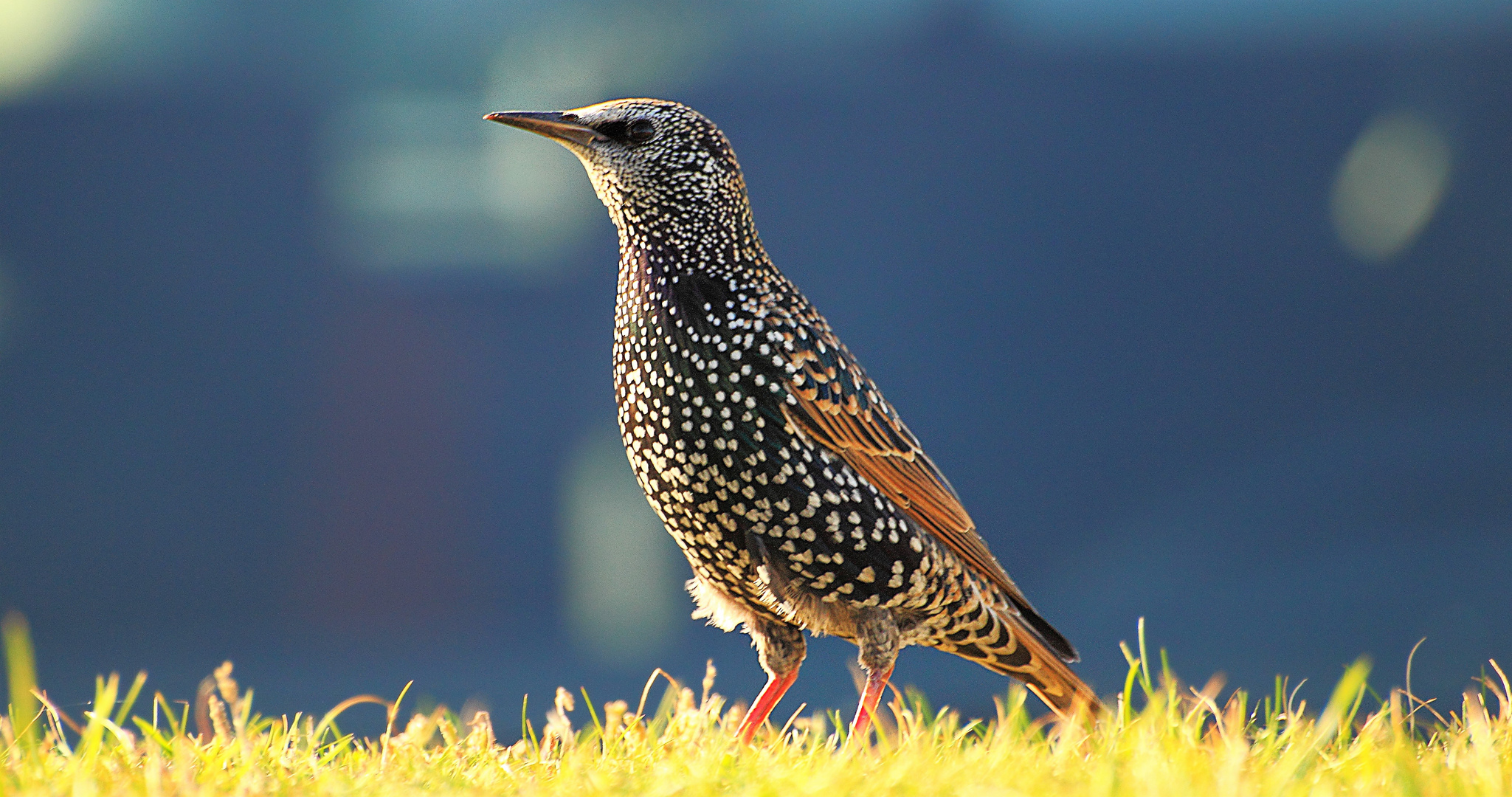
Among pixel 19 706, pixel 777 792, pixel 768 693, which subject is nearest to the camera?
pixel 777 792

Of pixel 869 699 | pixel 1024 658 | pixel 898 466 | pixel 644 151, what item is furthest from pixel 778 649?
pixel 644 151

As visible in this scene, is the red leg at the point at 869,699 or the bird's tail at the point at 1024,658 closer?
the red leg at the point at 869,699

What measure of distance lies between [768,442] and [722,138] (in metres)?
0.87

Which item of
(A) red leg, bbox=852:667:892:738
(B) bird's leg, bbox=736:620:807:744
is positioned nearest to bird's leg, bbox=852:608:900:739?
(A) red leg, bbox=852:667:892:738

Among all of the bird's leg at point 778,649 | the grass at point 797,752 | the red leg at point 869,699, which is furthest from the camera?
the bird's leg at point 778,649

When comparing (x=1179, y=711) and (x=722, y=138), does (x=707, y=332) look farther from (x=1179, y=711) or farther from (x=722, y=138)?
(x=1179, y=711)

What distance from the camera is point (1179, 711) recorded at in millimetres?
3055

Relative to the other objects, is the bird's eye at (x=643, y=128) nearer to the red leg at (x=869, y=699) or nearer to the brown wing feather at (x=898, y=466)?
the brown wing feather at (x=898, y=466)

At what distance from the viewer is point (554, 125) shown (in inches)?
128

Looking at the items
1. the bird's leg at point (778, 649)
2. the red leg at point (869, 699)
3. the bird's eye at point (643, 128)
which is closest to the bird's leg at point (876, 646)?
the red leg at point (869, 699)

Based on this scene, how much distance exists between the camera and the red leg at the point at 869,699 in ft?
9.90

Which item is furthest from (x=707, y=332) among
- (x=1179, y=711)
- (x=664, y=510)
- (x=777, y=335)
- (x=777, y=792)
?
(x=1179, y=711)

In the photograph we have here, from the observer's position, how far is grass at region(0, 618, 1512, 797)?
2230 mm

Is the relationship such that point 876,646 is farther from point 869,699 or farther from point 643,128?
point 643,128
